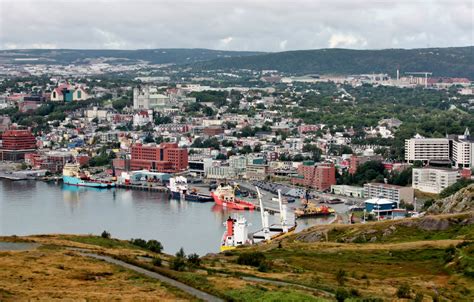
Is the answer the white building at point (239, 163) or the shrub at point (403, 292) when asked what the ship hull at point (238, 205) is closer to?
the white building at point (239, 163)

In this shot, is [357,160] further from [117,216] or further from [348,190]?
[117,216]

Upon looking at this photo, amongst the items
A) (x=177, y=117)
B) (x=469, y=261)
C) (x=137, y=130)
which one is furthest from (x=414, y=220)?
A: (x=177, y=117)

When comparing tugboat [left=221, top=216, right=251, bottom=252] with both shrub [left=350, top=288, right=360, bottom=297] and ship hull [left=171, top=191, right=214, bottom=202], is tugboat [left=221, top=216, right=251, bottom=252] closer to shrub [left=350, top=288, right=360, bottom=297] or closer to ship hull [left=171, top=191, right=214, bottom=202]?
shrub [left=350, top=288, right=360, bottom=297]

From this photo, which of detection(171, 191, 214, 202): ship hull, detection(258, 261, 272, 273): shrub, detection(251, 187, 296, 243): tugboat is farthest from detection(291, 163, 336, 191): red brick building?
detection(258, 261, 272, 273): shrub

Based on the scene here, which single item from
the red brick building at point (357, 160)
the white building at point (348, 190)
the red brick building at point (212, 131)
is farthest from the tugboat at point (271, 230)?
the red brick building at point (212, 131)

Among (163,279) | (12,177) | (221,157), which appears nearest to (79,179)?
(12,177)
